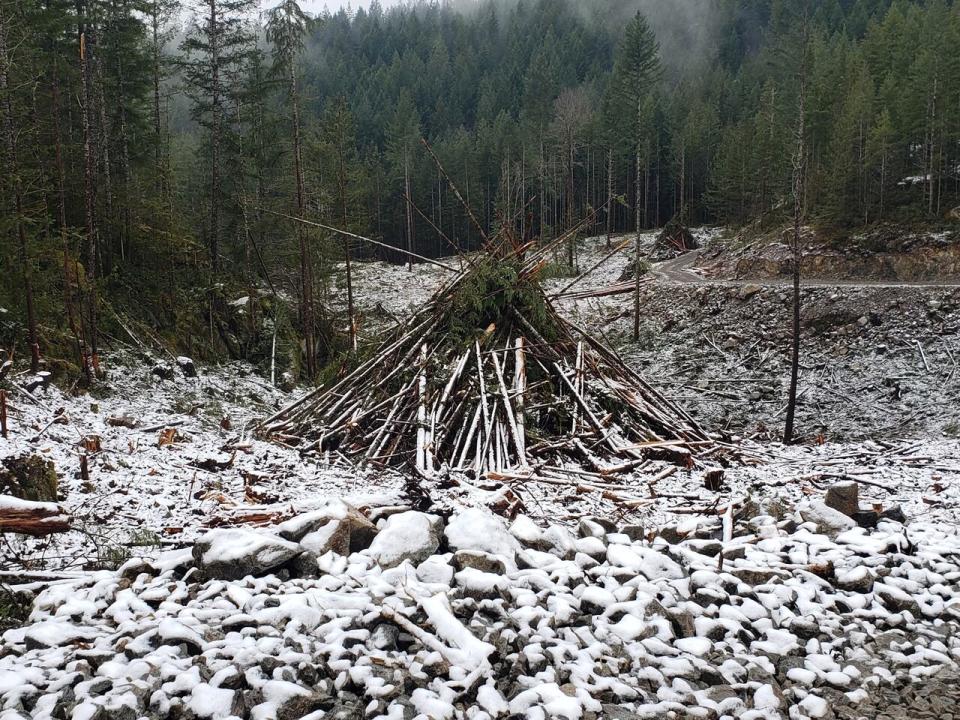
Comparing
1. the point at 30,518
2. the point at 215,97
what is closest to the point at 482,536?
the point at 30,518

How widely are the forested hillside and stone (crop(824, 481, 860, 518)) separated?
17.2ft

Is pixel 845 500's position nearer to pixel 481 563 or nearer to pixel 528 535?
pixel 528 535

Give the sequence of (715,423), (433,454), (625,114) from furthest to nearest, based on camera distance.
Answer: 1. (625,114)
2. (715,423)
3. (433,454)

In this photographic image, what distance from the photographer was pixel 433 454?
6.59 m

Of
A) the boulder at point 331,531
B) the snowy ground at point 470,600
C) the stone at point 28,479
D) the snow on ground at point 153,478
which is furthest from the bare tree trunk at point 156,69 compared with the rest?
the boulder at point 331,531

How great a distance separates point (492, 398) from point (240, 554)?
406cm

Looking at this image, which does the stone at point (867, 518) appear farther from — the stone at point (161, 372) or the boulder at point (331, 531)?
the stone at point (161, 372)

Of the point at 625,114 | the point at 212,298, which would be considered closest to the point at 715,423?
the point at 212,298

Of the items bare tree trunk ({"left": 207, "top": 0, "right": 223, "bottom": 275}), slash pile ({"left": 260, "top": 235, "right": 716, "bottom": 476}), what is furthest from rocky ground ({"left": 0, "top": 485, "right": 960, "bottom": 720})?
bare tree trunk ({"left": 207, "top": 0, "right": 223, "bottom": 275})

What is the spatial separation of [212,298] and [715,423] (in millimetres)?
14096

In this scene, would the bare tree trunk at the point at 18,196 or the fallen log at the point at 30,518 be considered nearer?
the fallen log at the point at 30,518

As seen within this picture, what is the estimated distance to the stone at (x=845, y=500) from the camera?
510 cm

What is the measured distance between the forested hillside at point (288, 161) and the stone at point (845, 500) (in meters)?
5.24

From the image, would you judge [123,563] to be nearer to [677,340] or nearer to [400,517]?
[400,517]
